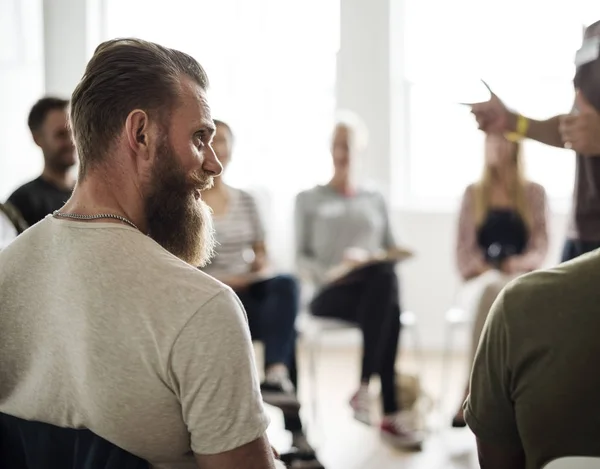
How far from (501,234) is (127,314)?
3109mm

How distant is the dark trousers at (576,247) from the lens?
8.77ft

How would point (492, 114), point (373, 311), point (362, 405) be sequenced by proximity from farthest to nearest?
point (373, 311)
point (362, 405)
point (492, 114)

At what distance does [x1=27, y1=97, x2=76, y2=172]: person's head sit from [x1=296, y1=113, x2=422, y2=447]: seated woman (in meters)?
1.18

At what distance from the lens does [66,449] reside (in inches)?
45.1

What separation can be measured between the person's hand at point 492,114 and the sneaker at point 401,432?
5.29ft

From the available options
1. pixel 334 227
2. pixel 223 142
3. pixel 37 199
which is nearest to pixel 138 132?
pixel 37 199

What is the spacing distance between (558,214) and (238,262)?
2.26 metres

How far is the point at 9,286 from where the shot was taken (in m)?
1.24

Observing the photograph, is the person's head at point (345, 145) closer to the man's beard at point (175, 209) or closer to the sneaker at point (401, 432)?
the sneaker at point (401, 432)

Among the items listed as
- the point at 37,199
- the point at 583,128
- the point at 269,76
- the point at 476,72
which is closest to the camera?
the point at 583,128

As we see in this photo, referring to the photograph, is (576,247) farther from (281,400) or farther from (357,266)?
(281,400)

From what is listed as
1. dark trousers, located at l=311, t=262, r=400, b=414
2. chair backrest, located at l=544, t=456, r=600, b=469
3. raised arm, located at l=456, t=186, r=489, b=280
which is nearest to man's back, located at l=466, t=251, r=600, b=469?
chair backrest, located at l=544, t=456, r=600, b=469

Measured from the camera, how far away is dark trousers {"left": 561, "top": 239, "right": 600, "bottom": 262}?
2674 millimetres

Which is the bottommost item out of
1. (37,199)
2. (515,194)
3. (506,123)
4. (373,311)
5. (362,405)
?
(362,405)
